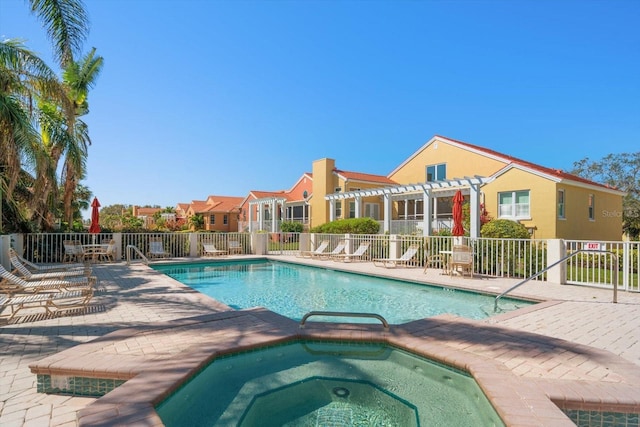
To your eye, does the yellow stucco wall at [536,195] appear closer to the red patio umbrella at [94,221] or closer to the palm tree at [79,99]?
the red patio umbrella at [94,221]

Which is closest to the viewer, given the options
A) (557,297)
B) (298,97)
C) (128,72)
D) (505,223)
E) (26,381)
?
(26,381)

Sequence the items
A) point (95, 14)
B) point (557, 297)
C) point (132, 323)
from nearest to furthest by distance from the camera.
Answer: point (132, 323) < point (557, 297) < point (95, 14)

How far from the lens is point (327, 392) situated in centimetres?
382

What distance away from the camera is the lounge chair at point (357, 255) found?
52.2ft

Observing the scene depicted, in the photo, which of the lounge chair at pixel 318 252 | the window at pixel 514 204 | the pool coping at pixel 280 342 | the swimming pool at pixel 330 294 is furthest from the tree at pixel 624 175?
the pool coping at pixel 280 342

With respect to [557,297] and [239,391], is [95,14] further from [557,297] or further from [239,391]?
[557,297]

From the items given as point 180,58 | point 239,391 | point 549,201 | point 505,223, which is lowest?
point 239,391

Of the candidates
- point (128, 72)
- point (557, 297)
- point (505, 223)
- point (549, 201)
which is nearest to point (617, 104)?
point (549, 201)

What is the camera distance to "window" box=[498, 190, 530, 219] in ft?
66.2

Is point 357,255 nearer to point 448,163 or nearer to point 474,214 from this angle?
point 474,214

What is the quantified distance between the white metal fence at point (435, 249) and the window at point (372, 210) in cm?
742

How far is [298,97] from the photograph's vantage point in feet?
69.9

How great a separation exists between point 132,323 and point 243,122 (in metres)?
17.6

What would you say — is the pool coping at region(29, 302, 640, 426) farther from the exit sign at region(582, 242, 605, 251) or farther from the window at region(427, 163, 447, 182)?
the window at region(427, 163, 447, 182)
